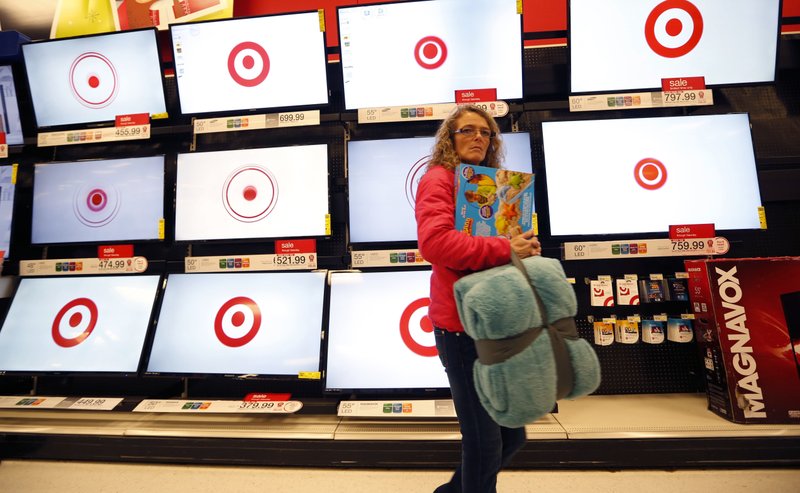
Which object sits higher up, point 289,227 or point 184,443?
point 289,227

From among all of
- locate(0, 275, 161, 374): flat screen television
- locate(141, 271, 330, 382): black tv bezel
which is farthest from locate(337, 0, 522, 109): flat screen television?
locate(0, 275, 161, 374): flat screen television

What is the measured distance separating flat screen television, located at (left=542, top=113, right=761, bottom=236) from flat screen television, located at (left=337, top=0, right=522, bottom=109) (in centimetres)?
A: 42

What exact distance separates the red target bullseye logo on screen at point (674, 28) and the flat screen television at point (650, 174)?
0.32m

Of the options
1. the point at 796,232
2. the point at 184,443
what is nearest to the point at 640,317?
the point at 796,232

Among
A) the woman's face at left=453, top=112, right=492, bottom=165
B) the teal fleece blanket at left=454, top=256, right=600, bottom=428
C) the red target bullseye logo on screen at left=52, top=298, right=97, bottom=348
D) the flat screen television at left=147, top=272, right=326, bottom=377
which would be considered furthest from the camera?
the red target bullseye logo on screen at left=52, top=298, right=97, bottom=348

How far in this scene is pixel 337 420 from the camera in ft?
5.05

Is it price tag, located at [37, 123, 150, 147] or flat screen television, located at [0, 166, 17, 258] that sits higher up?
price tag, located at [37, 123, 150, 147]

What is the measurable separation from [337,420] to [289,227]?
91 cm

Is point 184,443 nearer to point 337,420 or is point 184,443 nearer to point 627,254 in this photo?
point 337,420

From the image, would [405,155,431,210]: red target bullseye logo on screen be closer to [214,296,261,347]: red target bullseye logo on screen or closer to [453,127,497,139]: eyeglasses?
[453,127,497,139]: eyeglasses

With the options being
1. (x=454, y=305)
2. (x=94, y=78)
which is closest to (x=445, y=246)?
(x=454, y=305)

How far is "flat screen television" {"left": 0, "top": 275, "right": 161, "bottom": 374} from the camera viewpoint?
1.71 metres

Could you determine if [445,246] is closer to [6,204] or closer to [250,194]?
[250,194]

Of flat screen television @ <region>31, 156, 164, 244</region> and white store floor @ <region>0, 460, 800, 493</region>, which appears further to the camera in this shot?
flat screen television @ <region>31, 156, 164, 244</region>
